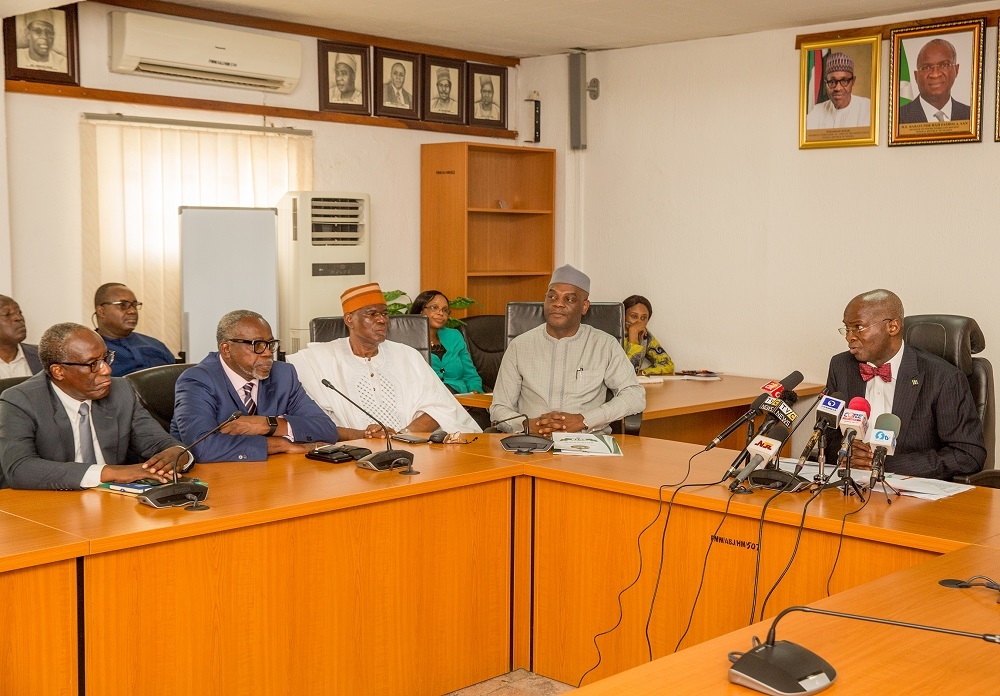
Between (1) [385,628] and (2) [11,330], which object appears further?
(2) [11,330]

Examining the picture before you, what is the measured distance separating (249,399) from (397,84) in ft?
11.1

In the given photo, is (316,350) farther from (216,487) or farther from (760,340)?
(760,340)

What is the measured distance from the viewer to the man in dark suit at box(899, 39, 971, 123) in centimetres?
531

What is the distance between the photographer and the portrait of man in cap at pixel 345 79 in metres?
6.28

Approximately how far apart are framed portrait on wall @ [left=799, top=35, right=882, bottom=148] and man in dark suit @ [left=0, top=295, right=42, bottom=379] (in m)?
4.02

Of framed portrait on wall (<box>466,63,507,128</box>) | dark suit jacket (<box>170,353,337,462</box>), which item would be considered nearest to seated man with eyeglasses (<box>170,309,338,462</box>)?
dark suit jacket (<box>170,353,337,462</box>)

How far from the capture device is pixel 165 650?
2604 mm

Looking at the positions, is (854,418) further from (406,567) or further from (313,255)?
(313,255)

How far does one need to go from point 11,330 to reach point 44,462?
2.01 m

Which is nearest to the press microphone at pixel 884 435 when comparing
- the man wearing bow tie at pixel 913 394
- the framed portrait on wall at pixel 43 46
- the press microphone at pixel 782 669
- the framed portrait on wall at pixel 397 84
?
the man wearing bow tie at pixel 913 394

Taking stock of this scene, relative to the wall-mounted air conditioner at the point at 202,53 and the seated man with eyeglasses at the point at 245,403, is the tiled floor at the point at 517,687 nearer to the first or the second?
the seated man with eyeglasses at the point at 245,403

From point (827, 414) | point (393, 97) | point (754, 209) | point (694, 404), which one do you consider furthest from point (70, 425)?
point (754, 209)

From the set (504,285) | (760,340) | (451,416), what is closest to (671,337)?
(760,340)

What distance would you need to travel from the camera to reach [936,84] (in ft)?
17.6
